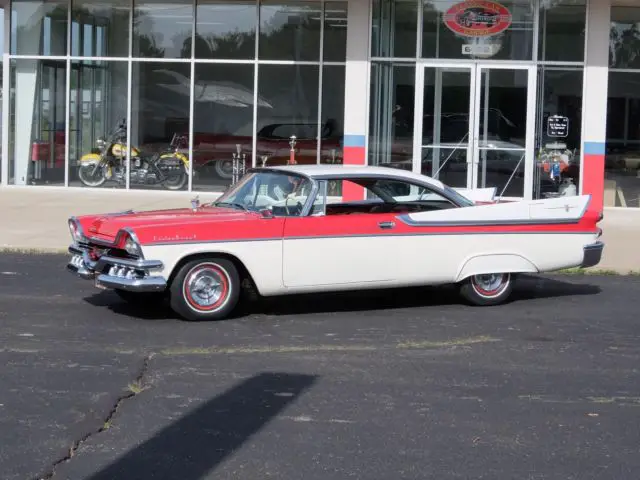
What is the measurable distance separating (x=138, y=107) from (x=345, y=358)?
50.5ft

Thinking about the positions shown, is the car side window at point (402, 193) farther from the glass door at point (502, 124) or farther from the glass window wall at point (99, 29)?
the glass window wall at point (99, 29)

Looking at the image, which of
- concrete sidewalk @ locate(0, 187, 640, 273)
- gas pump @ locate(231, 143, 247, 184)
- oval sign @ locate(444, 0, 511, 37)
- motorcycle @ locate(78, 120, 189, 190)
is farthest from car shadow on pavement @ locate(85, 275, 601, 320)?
motorcycle @ locate(78, 120, 189, 190)

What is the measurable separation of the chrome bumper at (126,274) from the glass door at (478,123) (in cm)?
1173

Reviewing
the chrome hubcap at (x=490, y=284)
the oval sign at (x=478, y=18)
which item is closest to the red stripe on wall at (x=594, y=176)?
the oval sign at (x=478, y=18)

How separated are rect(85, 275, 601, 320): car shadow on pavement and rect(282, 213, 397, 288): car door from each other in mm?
564

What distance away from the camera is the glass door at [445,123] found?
791 inches

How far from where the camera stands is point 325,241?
953 cm

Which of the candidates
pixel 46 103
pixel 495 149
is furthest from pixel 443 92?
pixel 46 103

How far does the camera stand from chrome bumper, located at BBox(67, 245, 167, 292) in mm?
8945

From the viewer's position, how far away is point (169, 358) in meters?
7.86

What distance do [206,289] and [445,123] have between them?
1167 centimetres

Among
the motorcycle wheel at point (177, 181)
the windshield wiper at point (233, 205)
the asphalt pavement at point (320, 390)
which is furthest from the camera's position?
the motorcycle wheel at point (177, 181)

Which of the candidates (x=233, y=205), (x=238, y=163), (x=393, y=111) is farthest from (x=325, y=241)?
(x=238, y=163)

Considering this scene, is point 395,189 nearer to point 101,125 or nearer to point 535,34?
point 535,34
